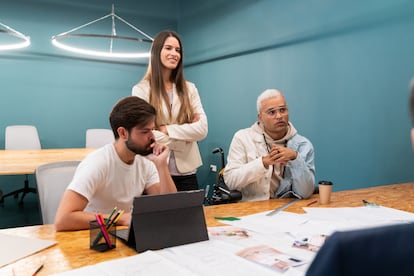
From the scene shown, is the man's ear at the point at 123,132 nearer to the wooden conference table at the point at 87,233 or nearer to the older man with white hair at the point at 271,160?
the wooden conference table at the point at 87,233

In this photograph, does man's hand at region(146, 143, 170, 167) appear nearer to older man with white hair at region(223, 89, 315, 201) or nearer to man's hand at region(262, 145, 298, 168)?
older man with white hair at region(223, 89, 315, 201)

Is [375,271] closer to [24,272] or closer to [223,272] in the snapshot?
[223,272]

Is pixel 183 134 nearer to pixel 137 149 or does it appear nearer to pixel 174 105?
pixel 174 105

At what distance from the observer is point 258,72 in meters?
3.85

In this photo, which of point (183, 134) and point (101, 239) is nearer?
point (101, 239)

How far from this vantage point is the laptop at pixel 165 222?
109cm

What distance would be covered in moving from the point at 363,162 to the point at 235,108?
1.83 metres

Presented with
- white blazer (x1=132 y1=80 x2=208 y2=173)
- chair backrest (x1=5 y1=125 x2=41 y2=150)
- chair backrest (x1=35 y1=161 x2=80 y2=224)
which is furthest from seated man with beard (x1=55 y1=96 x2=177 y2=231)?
chair backrest (x1=5 y1=125 x2=41 y2=150)

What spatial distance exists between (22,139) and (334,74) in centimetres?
350

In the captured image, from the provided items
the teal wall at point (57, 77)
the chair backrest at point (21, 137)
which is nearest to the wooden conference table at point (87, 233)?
the chair backrest at point (21, 137)

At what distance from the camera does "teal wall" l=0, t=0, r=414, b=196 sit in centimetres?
257

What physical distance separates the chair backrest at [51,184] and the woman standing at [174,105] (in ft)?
1.84

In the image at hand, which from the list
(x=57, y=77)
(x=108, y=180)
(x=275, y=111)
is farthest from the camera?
(x=57, y=77)

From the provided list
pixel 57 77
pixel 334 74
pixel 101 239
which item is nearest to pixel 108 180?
pixel 101 239
